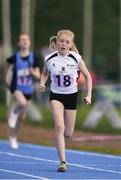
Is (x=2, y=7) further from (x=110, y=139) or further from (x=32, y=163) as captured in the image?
(x=32, y=163)

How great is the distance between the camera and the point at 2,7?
55.9m

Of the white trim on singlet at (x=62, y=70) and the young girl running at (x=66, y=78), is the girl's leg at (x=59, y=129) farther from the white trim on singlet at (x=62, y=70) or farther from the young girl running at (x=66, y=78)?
the white trim on singlet at (x=62, y=70)

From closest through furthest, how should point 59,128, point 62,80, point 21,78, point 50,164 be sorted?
point 59,128 < point 62,80 < point 50,164 < point 21,78

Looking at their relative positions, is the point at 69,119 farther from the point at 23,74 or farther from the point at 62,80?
the point at 23,74

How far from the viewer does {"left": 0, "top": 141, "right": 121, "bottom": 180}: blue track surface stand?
1371 centimetres

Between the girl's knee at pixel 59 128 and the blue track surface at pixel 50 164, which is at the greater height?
the girl's knee at pixel 59 128

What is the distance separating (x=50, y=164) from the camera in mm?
15648

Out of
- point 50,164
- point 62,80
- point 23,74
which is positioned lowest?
point 50,164

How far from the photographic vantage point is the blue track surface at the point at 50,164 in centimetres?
1371

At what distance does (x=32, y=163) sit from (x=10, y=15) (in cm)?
4143

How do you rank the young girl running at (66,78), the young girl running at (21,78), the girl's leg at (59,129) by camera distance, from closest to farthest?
the girl's leg at (59,129), the young girl running at (66,78), the young girl running at (21,78)

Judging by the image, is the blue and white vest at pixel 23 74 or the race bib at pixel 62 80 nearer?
the race bib at pixel 62 80

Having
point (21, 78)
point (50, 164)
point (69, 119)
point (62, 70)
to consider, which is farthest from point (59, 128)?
point (21, 78)

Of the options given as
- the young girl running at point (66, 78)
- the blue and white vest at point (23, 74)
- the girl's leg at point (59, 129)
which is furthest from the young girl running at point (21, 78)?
the girl's leg at point (59, 129)
